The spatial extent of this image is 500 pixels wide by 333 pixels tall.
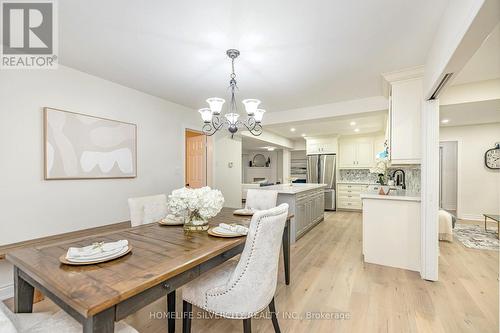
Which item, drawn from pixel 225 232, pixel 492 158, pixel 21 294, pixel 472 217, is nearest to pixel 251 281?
pixel 225 232

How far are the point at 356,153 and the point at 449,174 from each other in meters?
2.27

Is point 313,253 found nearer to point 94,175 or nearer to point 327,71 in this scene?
point 327,71

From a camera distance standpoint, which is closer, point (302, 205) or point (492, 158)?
point (302, 205)

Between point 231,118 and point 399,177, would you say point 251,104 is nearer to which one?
point 231,118

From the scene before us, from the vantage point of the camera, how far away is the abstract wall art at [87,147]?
99.0 inches

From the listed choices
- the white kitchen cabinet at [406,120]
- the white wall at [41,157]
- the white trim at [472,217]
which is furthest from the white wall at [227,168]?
the white trim at [472,217]

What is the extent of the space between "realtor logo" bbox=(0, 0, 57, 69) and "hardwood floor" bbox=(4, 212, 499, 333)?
2423mm

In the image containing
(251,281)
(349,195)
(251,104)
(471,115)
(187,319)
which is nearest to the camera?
(251,281)

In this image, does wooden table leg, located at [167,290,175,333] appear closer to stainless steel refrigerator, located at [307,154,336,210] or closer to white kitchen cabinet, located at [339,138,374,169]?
stainless steel refrigerator, located at [307,154,336,210]

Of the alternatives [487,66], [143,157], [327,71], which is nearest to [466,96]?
[487,66]

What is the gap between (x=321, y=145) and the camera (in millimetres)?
7371

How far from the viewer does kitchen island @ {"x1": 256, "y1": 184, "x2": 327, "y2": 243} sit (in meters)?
3.89

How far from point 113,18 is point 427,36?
106 inches

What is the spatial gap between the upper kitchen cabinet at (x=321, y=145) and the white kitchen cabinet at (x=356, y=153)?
42 cm
